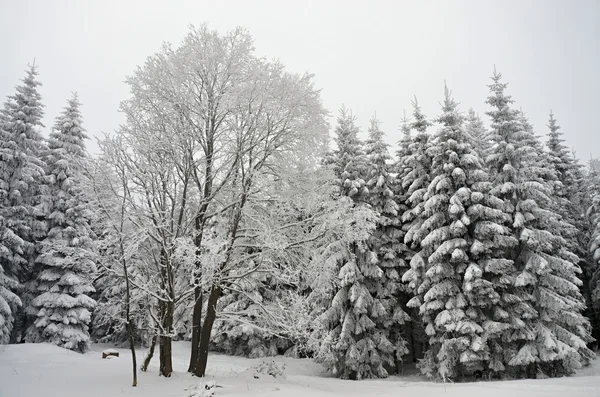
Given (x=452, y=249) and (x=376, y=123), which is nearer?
(x=452, y=249)

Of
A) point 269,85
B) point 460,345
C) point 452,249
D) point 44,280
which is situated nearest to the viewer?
point 269,85

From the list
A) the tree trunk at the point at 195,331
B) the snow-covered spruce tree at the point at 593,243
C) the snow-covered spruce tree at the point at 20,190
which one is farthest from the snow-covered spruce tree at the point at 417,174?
the snow-covered spruce tree at the point at 20,190

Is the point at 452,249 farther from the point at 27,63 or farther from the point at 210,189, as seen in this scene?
the point at 27,63

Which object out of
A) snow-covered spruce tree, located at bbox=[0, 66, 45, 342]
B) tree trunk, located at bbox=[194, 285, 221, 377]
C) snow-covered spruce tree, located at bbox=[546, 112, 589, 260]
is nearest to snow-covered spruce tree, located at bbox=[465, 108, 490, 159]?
snow-covered spruce tree, located at bbox=[546, 112, 589, 260]

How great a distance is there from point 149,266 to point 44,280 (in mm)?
16304

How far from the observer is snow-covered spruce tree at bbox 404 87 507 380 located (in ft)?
54.8

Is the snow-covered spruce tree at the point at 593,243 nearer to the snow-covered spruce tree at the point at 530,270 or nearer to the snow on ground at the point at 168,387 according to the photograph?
the snow-covered spruce tree at the point at 530,270

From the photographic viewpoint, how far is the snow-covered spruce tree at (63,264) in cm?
2138

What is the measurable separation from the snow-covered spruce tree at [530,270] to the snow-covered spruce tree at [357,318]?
611 cm

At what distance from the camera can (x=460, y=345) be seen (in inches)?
640

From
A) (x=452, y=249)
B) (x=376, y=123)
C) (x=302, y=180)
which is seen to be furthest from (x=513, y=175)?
(x=302, y=180)

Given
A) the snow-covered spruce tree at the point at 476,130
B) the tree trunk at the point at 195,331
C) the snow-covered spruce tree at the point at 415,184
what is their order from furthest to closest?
1. the snow-covered spruce tree at the point at 476,130
2. the snow-covered spruce tree at the point at 415,184
3. the tree trunk at the point at 195,331

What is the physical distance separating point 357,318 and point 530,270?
9.08 m

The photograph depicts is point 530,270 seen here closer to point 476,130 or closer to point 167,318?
point 476,130
